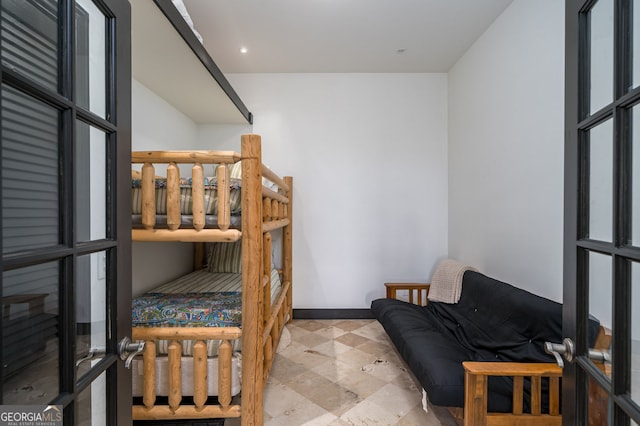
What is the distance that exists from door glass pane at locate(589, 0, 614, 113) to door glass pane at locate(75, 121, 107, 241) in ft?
4.13

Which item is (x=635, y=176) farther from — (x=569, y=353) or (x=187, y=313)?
(x=187, y=313)

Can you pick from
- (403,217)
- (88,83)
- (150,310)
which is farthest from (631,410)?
(403,217)

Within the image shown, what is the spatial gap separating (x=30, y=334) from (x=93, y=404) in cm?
29

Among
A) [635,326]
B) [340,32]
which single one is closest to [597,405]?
[635,326]

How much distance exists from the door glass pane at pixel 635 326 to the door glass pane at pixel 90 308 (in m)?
1.23

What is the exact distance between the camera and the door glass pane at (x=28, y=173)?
487 mm

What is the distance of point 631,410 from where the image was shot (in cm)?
55

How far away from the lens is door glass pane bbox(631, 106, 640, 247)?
0.58 metres

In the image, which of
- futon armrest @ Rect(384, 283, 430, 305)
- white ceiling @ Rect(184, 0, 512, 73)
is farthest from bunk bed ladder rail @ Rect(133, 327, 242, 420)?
white ceiling @ Rect(184, 0, 512, 73)

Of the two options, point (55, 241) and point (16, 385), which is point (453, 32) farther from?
point (16, 385)

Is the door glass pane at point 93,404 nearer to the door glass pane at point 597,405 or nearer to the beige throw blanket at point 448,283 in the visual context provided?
the door glass pane at point 597,405

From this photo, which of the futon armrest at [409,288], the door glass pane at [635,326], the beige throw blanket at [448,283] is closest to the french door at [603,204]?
the door glass pane at [635,326]

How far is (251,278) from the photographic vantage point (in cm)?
136

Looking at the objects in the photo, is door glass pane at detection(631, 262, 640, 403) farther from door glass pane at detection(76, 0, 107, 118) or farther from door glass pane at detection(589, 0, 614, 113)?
door glass pane at detection(76, 0, 107, 118)
